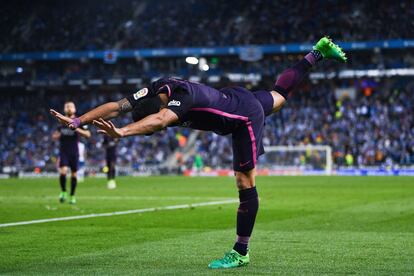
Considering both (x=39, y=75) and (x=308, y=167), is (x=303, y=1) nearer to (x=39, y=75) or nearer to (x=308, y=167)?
(x=308, y=167)

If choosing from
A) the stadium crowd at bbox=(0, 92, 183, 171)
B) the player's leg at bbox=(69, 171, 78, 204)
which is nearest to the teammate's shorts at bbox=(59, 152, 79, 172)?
the player's leg at bbox=(69, 171, 78, 204)

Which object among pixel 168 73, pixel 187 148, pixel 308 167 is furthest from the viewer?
pixel 168 73

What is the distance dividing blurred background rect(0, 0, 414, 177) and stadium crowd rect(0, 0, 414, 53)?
0.37ft

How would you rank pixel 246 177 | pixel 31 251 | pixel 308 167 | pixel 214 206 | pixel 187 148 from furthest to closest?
1. pixel 187 148
2. pixel 308 167
3. pixel 214 206
4. pixel 31 251
5. pixel 246 177

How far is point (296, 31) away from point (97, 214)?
48805 millimetres

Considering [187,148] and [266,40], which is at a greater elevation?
[266,40]

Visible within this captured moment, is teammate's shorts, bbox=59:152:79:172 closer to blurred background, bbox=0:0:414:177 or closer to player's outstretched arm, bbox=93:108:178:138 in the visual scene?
player's outstretched arm, bbox=93:108:178:138

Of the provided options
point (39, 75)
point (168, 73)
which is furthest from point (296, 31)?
point (39, 75)

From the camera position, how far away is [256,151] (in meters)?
9.14

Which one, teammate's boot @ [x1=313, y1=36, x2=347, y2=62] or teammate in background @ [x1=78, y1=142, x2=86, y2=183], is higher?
teammate's boot @ [x1=313, y1=36, x2=347, y2=62]

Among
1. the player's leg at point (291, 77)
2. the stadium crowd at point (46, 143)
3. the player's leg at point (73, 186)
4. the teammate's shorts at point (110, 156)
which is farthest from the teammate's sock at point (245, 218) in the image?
the stadium crowd at point (46, 143)

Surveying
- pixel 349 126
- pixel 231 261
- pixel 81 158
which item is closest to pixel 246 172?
pixel 231 261

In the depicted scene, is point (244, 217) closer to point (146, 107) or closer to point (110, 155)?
point (146, 107)

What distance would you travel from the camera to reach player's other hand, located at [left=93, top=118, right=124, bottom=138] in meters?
7.59
